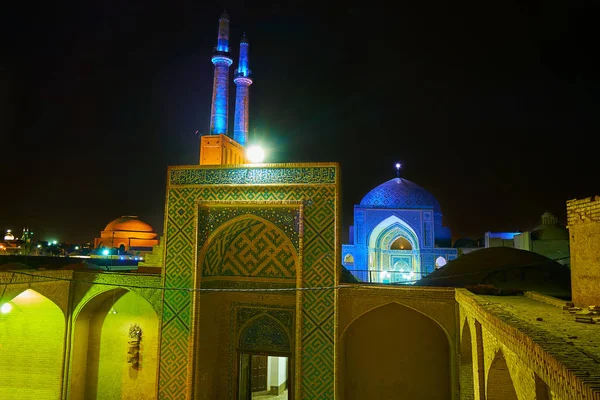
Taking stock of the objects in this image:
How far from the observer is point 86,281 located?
8.93m

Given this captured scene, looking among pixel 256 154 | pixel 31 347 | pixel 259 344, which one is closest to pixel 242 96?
pixel 256 154

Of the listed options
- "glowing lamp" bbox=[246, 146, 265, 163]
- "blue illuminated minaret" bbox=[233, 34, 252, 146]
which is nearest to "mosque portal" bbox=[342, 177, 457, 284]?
"glowing lamp" bbox=[246, 146, 265, 163]

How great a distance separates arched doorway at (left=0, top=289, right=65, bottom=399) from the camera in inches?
354

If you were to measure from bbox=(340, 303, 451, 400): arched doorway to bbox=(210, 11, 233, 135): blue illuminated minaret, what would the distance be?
28.2 feet

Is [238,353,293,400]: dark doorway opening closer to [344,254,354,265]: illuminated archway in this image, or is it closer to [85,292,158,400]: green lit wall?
[85,292,158,400]: green lit wall

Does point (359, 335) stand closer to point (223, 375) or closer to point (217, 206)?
point (223, 375)

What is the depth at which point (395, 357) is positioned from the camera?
8398mm

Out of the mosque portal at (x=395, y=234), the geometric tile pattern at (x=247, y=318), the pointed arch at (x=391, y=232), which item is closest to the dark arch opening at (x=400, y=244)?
the mosque portal at (x=395, y=234)

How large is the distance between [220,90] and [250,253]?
24.4ft

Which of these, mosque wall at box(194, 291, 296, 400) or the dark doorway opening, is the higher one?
mosque wall at box(194, 291, 296, 400)

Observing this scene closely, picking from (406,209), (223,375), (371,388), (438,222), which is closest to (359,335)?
(371,388)

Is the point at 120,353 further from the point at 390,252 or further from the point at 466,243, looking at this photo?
the point at 466,243

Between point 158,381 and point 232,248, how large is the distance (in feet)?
9.49

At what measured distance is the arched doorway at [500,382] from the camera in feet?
13.4
